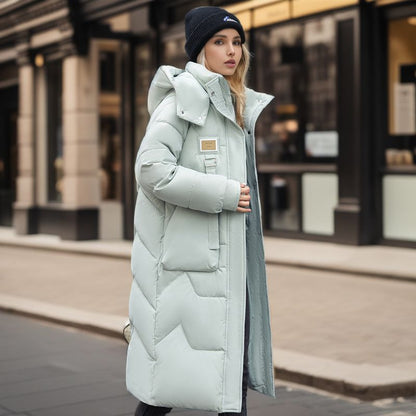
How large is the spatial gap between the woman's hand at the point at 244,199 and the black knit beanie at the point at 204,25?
599 mm

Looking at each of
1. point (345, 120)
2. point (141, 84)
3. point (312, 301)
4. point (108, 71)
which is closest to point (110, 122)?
point (108, 71)

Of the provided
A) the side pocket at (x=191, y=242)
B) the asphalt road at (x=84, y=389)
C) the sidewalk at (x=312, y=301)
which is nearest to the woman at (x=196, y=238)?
the side pocket at (x=191, y=242)

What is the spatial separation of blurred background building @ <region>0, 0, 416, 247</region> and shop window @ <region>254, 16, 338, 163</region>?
2 centimetres

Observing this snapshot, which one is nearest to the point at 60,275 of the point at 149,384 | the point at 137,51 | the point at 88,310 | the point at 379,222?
the point at 88,310

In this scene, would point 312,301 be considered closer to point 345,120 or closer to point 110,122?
point 345,120

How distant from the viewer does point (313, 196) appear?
47.3 ft

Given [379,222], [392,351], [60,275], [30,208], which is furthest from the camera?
[30,208]

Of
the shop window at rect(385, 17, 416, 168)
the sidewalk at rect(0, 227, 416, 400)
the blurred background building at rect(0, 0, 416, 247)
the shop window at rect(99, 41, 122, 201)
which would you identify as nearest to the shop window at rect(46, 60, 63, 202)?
the blurred background building at rect(0, 0, 416, 247)

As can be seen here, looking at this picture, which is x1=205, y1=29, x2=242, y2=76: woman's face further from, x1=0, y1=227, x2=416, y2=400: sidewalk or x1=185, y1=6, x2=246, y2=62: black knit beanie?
x1=0, y1=227, x2=416, y2=400: sidewalk

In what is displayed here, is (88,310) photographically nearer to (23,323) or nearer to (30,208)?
(23,323)

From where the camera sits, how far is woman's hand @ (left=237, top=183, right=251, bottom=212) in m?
3.81

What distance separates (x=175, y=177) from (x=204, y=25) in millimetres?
631

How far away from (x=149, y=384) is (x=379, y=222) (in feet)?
32.6

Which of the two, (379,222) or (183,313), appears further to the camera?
(379,222)
